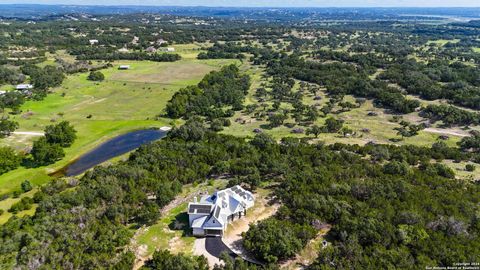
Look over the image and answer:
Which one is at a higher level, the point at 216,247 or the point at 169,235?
the point at 216,247

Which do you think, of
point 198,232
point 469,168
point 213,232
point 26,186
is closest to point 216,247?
point 213,232

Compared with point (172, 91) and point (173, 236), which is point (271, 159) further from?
point (172, 91)

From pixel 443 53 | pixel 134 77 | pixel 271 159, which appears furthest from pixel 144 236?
pixel 443 53

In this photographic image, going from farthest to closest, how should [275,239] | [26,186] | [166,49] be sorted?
[166,49]
[26,186]
[275,239]

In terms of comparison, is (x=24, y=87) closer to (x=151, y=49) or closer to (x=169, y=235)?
(x=151, y=49)

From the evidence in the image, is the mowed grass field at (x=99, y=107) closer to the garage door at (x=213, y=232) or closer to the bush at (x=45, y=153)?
the bush at (x=45, y=153)

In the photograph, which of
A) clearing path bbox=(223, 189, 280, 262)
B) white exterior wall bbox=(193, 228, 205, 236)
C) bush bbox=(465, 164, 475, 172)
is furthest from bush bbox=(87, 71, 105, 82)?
bush bbox=(465, 164, 475, 172)
